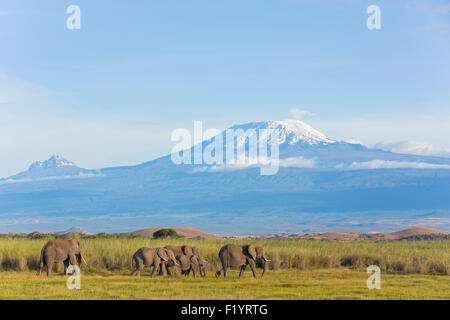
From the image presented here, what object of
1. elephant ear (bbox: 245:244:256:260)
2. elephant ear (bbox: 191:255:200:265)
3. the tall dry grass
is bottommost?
the tall dry grass

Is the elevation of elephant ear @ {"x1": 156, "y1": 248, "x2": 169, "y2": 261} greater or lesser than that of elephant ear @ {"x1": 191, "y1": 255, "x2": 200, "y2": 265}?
greater

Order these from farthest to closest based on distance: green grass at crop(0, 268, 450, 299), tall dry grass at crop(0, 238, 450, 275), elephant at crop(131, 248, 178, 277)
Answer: tall dry grass at crop(0, 238, 450, 275) < elephant at crop(131, 248, 178, 277) < green grass at crop(0, 268, 450, 299)

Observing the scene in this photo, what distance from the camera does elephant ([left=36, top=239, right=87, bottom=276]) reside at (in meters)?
24.0

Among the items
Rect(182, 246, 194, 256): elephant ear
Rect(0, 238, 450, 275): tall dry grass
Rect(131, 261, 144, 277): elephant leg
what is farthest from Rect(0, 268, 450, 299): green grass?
Rect(0, 238, 450, 275): tall dry grass

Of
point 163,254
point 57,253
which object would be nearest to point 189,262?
point 163,254

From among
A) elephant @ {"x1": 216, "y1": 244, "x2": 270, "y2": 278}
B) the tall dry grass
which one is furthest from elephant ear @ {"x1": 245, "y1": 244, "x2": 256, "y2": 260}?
the tall dry grass

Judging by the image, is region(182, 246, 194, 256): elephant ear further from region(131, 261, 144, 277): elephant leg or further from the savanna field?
region(131, 261, 144, 277): elephant leg

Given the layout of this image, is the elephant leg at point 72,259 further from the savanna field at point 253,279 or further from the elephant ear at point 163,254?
the elephant ear at point 163,254

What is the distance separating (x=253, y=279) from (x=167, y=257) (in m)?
2.97

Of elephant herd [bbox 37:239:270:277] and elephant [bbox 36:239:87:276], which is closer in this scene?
→ elephant herd [bbox 37:239:270:277]

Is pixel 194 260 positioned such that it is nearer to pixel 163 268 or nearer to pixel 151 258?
pixel 163 268

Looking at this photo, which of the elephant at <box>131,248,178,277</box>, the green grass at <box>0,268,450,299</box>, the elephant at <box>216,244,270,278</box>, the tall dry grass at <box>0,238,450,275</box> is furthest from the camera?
the tall dry grass at <box>0,238,450,275</box>
